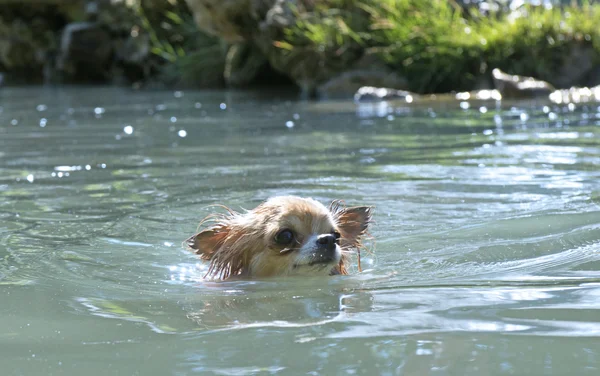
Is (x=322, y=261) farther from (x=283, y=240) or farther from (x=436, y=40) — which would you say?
(x=436, y=40)

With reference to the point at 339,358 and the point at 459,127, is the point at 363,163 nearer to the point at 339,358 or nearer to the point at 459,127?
the point at 459,127

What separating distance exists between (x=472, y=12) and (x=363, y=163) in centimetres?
872

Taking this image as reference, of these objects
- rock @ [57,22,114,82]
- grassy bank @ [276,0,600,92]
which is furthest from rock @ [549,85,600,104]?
rock @ [57,22,114,82]

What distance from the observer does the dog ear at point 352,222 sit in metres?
5.34

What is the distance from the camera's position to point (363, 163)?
328 inches

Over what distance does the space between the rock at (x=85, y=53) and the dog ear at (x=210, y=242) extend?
1760 cm

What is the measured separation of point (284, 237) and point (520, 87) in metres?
9.46

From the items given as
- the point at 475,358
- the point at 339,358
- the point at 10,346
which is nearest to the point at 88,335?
the point at 10,346

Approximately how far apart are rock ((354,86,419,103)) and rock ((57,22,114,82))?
940 cm

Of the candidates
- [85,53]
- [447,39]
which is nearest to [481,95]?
[447,39]

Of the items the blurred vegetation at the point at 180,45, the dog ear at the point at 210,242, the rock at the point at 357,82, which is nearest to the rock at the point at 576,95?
the rock at the point at 357,82

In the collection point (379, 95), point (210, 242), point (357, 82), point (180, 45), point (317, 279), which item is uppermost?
point (180, 45)

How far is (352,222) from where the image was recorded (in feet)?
17.5

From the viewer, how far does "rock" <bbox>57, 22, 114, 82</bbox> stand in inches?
859
